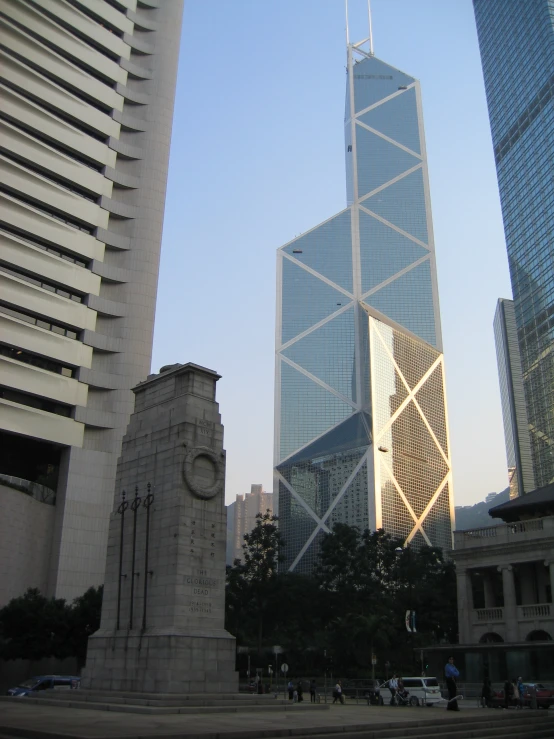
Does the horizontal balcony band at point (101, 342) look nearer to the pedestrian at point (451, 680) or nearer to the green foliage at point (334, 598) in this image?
the green foliage at point (334, 598)

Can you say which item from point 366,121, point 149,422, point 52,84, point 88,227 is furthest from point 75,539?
point 366,121

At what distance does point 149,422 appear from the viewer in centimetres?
3284

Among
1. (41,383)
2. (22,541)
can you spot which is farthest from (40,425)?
(22,541)

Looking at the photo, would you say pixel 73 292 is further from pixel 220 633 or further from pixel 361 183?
pixel 361 183

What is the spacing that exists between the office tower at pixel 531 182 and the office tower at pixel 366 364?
27400mm

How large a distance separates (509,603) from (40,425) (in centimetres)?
4252

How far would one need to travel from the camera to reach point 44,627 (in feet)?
172

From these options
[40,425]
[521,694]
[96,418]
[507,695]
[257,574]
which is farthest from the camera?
[257,574]

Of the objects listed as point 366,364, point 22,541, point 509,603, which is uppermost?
point 366,364

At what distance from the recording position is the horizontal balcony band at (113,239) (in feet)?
257

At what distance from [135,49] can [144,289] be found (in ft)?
107

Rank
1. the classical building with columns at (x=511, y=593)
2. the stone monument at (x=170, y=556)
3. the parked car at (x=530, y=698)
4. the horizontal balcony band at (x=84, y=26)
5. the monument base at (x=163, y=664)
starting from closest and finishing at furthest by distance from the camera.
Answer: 1. the monument base at (x=163, y=664)
2. the stone monument at (x=170, y=556)
3. the parked car at (x=530, y=698)
4. the classical building with columns at (x=511, y=593)
5. the horizontal balcony band at (x=84, y=26)

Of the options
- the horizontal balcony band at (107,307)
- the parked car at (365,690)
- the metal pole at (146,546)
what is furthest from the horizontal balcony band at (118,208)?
the metal pole at (146,546)

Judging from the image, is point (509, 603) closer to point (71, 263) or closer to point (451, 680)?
point (451, 680)
